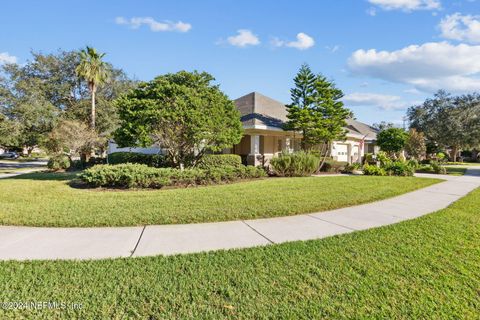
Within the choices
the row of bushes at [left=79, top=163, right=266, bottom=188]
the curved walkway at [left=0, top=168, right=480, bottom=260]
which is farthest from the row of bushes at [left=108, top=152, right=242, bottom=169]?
the curved walkway at [left=0, top=168, right=480, bottom=260]

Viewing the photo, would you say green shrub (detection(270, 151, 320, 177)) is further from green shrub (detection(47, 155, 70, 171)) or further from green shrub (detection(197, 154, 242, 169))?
green shrub (detection(47, 155, 70, 171))

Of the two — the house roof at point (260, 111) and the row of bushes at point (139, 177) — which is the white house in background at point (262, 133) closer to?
the house roof at point (260, 111)

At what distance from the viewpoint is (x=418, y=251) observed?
4090 mm

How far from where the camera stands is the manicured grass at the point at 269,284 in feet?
8.59

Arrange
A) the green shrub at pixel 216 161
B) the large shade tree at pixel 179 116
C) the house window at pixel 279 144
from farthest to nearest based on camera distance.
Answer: the house window at pixel 279 144 → the green shrub at pixel 216 161 → the large shade tree at pixel 179 116

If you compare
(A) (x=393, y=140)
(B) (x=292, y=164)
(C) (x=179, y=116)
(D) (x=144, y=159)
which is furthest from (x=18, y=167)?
(A) (x=393, y=140)

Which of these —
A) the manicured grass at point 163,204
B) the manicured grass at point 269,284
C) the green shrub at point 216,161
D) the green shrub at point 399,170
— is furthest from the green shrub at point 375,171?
the manicured grass at point 269,284

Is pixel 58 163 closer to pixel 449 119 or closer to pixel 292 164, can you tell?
pixel 292 164

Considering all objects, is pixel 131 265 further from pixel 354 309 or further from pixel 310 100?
pixel 310 100

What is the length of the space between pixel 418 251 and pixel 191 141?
8.99 metres

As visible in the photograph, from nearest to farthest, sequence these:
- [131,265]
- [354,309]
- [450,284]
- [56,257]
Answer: [354,309]
[450,284]
[131,265]
[56,257]

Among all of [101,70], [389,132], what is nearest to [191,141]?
[101,70]

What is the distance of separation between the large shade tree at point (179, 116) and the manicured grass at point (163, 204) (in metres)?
3.07

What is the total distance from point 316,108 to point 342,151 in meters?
10.0
